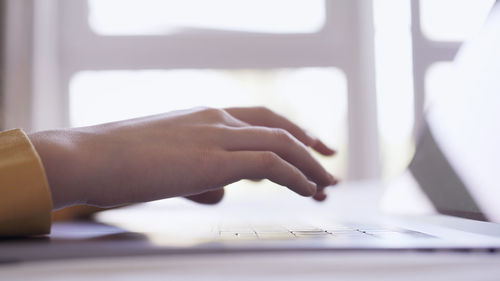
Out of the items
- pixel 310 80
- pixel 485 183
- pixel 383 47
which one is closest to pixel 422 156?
pixel 485 183

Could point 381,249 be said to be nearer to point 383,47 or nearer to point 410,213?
point 410,213

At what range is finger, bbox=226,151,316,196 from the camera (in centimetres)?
50

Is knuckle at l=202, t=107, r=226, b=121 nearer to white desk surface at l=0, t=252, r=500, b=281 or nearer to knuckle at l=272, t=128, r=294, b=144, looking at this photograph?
knuckle at l=272, t=128, r=294, b=144

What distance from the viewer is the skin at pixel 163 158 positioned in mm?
438

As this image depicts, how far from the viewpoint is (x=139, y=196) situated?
1.53ft

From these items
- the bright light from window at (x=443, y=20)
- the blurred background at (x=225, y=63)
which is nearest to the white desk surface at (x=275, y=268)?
the bright light from window at (x=443, y=20)

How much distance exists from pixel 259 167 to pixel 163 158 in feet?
0.32

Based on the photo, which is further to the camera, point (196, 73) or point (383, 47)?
point (196, 73)

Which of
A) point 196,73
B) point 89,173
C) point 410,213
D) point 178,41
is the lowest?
point 410,213

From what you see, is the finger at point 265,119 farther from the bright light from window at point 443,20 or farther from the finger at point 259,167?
the bright light from window at point 443,20

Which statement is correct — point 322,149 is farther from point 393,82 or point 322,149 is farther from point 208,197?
point 393,82

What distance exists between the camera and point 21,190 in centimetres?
37

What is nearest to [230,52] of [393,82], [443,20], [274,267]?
[393,82]

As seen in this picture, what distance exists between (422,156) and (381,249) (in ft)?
1.31
